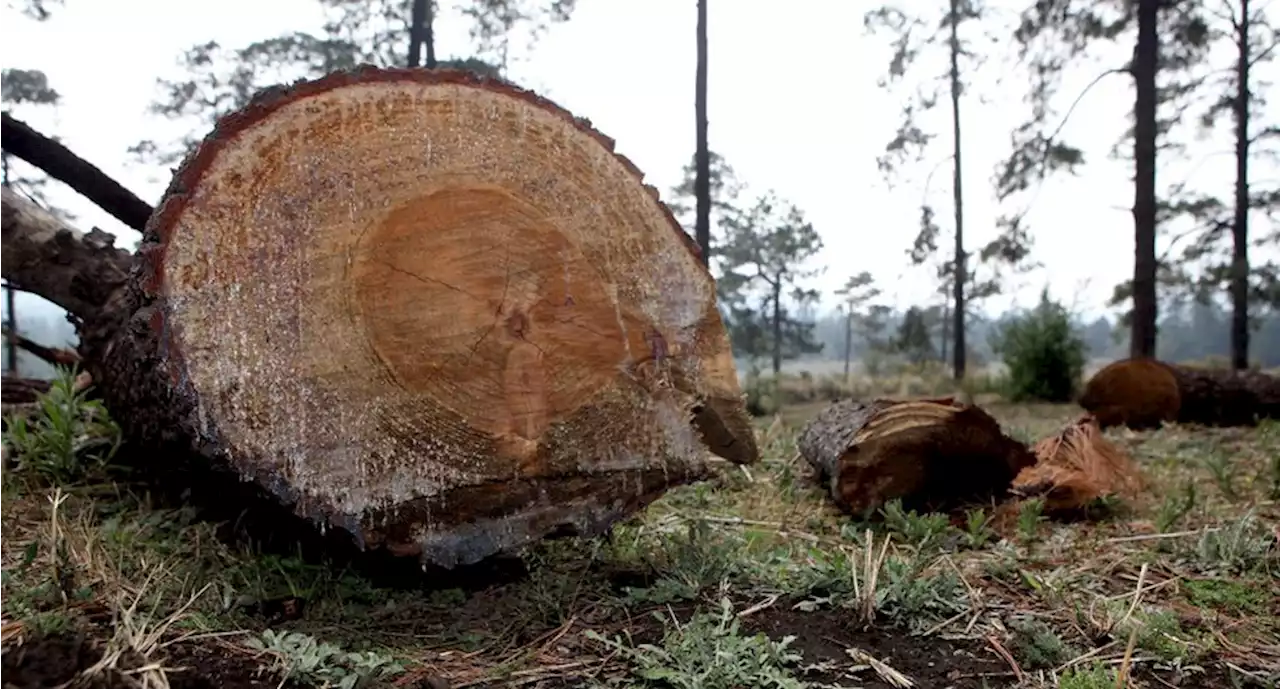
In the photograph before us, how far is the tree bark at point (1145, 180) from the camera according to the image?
7.97 metres

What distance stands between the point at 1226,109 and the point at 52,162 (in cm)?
1037

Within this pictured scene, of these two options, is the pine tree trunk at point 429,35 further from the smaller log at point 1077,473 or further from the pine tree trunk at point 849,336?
the pine tree trunk at point 849,336

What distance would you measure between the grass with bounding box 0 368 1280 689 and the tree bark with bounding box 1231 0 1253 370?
26.9ft

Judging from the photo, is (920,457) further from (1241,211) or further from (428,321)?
(1241,211)

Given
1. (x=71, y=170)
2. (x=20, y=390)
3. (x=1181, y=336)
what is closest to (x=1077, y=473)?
(x=71, y=170)

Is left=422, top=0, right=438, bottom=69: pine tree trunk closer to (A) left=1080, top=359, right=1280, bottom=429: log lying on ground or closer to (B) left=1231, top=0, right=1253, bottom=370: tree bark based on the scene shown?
(A) left=1080, top=359, right=1280, bottom=429: log lying on ground

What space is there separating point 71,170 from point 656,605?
2.76m

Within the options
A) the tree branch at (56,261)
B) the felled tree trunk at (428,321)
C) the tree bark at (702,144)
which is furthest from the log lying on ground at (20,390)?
the tree bark at (702,144)

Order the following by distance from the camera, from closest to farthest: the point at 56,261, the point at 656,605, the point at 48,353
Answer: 1. the point at 656,605
2. the point at 56,261
3. the point at 48,353

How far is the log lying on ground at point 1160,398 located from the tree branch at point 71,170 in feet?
19.1

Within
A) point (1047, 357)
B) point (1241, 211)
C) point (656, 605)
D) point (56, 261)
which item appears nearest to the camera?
point (656, 605)

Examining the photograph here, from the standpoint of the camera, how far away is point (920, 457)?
3.16 meters

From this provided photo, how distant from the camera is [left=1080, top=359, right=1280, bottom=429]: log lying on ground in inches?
242

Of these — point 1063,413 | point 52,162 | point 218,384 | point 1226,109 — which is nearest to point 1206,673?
point 218,384
